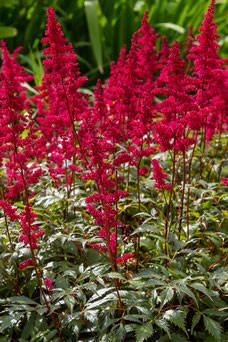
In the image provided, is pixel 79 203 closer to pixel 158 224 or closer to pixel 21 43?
pixel 158 224

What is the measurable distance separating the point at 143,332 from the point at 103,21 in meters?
9.58

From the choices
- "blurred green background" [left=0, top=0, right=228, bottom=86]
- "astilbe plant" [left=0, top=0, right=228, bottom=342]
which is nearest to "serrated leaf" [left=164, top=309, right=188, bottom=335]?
"astilbe plant" [left=0, top=0, right=228, bottom=342]

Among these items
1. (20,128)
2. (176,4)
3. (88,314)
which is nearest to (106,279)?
(88,314)

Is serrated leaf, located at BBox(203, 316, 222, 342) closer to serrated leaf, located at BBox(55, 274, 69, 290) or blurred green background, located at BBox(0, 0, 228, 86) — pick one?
serrated leaf, located at BBox(55, 274, 69, 290)

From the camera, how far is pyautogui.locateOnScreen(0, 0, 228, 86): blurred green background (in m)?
10.3

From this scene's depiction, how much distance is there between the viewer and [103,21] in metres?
10.7

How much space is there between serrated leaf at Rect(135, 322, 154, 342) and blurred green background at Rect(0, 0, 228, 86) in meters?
8.24

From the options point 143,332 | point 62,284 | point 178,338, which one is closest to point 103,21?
point 62,284

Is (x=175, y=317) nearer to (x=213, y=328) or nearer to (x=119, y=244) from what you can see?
(x=213, y=328)

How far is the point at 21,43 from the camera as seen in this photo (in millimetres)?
10539

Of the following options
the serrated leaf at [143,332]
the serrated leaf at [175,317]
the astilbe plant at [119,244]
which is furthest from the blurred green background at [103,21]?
the serrated leaf at [143,332]

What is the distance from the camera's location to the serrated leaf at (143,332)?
2.41 m

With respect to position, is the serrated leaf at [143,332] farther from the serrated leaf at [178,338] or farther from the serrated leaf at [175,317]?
the serrated leaf at [178,338]

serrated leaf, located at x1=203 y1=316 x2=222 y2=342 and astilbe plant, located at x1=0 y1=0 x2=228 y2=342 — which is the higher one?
astilbe plant, located at x1=0 y1=0 x2=228 y2=342
